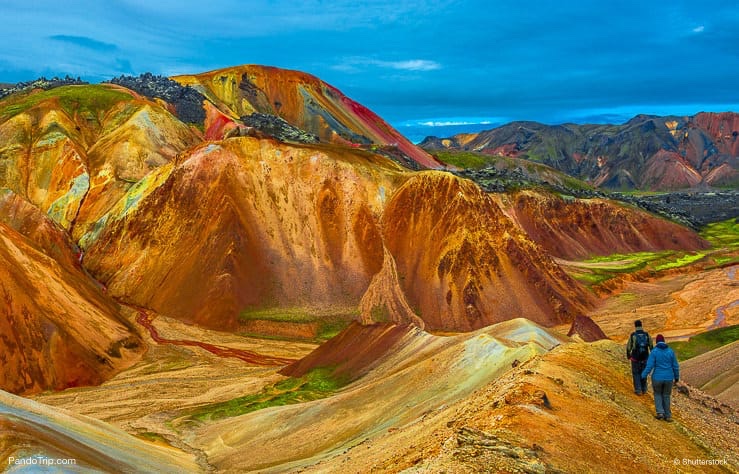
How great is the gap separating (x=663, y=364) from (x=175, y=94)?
92.7 metres

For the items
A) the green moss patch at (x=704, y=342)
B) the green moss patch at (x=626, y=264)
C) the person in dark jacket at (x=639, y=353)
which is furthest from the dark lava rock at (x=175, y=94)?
the person in dark jacket at (x=639, y=353)

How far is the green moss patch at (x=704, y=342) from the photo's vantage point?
135ft

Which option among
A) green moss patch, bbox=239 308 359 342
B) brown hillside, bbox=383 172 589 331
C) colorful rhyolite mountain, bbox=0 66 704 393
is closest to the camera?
Result: colorful rhyolite mountain, bbox=0 66 704 393

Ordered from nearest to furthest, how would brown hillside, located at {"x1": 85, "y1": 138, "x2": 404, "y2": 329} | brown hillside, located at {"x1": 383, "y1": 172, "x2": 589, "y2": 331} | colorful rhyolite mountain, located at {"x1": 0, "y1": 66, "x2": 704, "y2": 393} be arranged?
colorful rhyolite mountain, located at {"x1": 0, "y1": 66, "x2": 704, "y2": 393} → brown hillside, located at {"x1": 383, "y1": 172, "x2": 589, "y2": 331} → brown hillside, located at {"x1": 85, "y1": 138, "x2": 404, "y2": 329}

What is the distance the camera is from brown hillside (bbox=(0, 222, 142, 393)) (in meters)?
36.4

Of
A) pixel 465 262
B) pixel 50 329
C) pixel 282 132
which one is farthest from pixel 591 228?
pixel 50 329

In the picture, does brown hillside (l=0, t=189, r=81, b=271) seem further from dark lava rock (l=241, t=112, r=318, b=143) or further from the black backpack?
the black backpack

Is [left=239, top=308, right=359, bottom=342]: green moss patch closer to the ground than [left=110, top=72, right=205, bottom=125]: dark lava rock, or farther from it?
closer to the ground

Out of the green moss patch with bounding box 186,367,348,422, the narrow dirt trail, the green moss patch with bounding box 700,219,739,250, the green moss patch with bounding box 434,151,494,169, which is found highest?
the green moss patch with bounding box 434,151,494,169

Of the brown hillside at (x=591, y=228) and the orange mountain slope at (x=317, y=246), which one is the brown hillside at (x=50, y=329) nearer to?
the orange mountain slope at (x=317, y=246)

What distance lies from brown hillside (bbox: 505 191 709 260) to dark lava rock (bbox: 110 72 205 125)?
48.9m

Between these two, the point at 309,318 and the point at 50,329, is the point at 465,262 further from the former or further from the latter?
the point at 50,329

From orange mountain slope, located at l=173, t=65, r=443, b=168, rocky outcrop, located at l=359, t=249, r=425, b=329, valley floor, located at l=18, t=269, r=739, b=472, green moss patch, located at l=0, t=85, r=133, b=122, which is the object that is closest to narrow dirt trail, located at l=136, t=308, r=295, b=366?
valley floor, located at l=18, t=269, r=739, b=472

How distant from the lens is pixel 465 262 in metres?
54.2
